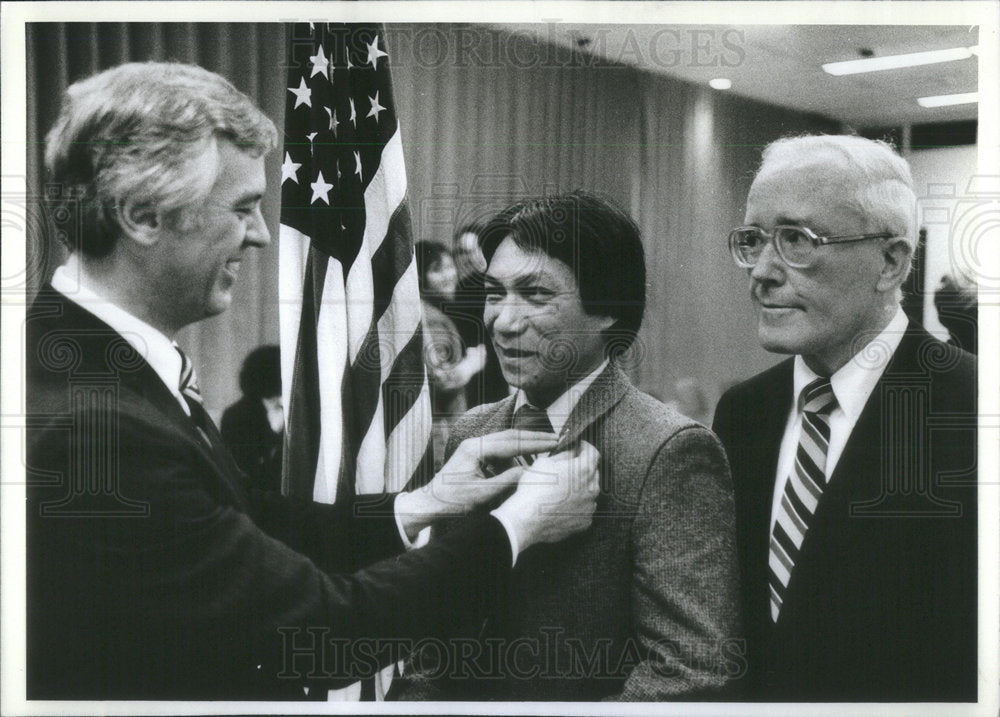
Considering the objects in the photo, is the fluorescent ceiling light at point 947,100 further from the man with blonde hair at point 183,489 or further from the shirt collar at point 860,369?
the man with blonde hair at point 183,489

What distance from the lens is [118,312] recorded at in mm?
3111

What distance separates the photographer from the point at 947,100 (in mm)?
3207

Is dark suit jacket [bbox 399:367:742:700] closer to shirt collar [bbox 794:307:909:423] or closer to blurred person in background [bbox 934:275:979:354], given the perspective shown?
shirt collar [bbox 794:307:909:423]

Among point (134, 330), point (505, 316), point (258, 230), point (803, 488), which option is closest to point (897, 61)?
point (803, 488)

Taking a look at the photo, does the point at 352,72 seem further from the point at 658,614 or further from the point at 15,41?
the point at 658,614

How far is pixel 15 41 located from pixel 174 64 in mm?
638

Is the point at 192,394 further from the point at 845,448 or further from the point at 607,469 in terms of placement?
the point at 845,448

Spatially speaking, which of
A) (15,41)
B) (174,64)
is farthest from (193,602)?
(15,41)

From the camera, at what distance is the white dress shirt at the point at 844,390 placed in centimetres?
318

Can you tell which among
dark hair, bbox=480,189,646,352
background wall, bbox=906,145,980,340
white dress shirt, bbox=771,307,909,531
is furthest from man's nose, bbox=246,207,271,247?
background wall, bbox=906,145,980,340

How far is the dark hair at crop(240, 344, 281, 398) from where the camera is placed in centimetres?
316

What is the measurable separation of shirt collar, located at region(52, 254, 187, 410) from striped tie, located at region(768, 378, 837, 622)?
227 cm

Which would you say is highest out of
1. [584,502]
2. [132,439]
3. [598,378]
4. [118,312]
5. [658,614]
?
[118,312]

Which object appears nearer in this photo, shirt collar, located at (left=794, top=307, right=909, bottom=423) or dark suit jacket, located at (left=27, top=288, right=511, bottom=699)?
dark suit jacket, located at (left=27, top=288, right=511, bottom=699)
